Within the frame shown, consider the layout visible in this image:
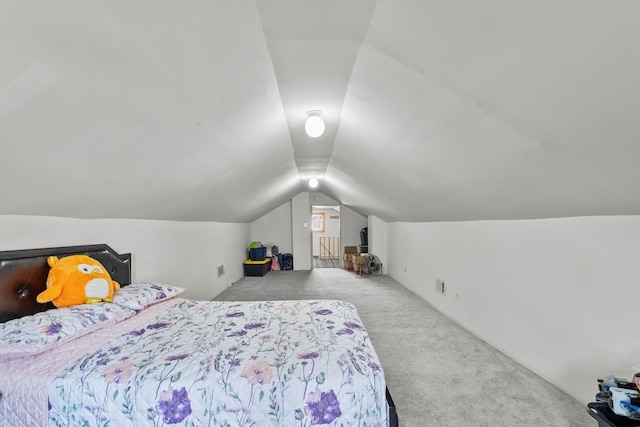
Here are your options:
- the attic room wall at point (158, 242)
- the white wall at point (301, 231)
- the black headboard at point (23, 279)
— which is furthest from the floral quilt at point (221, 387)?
the white wall at point (301, 231)

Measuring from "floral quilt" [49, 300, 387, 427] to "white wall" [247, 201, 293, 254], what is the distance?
21.8 feet

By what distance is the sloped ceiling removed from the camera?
3.38 ft

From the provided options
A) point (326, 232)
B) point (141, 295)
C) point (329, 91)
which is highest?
point (329, 91)

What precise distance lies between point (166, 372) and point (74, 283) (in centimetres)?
106

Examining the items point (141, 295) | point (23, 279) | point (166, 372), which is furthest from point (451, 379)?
point (23, 279)

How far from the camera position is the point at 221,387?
1520 millimetres

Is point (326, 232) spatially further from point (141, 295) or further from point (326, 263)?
point (141, 295)

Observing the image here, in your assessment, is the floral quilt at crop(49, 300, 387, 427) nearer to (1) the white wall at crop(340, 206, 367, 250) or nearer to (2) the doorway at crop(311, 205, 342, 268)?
(1) the white wall at crop(340, 206, 367, 250)

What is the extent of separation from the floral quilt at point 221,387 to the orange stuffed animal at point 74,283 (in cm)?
50

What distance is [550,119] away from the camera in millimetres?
1326

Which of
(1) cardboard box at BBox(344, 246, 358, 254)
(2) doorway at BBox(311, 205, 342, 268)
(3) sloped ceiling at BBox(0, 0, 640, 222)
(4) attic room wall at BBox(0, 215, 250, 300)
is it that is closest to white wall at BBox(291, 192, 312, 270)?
(1) cardboard box at BBox(344, 246, 358, 254)

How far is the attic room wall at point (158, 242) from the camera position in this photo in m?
2.12

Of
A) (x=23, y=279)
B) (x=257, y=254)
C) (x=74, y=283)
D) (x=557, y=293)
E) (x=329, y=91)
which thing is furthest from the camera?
(x=257, y=254)

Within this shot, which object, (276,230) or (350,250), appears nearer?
(276,230)
